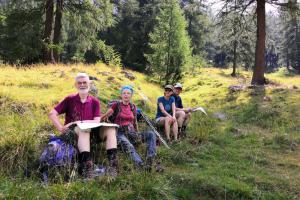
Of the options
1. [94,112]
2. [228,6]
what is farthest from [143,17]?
[94,112]

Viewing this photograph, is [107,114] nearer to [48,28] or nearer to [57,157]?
[57,157]

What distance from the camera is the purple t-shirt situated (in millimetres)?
6770

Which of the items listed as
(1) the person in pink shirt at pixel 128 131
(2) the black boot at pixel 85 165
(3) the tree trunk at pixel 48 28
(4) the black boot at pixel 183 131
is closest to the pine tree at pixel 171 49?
(3) the tree trunk at pixel 48 28

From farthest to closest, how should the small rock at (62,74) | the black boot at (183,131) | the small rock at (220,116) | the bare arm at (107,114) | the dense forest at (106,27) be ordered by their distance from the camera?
the dense forest at (106,27), the small rock at (62,74), the small rock at (220,116), the black boot at (183,131), the bare arm at (107,114)

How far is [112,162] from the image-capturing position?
612 centimetres

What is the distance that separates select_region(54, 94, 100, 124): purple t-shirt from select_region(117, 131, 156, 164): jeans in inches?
25.0

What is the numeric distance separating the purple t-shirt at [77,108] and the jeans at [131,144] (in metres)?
0.63

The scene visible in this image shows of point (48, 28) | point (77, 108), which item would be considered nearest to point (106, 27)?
point (48, 28)

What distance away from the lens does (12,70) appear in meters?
14.2

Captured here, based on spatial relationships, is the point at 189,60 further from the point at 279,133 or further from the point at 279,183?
the point at 279,183

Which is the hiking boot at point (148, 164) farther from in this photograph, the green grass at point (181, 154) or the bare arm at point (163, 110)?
the bare arm at point (163, 110)

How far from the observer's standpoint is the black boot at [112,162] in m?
5.89

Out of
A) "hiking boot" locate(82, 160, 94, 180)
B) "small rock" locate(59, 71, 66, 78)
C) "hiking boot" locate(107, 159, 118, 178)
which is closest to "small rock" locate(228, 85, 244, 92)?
"small rock" locate(59, 71, 66, 78)

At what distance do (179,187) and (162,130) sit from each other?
3.34 m
